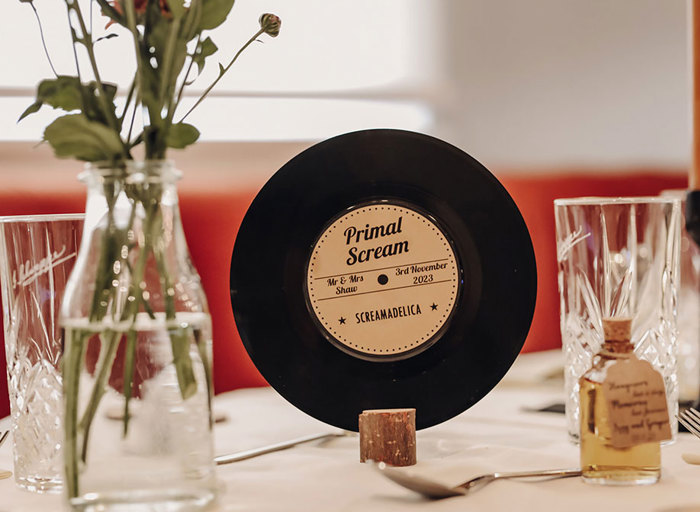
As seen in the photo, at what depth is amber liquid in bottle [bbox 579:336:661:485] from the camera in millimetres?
646

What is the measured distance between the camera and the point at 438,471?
700 millimetres

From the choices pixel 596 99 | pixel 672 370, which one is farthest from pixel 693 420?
pixel 596 99

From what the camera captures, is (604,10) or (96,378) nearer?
(96,378)

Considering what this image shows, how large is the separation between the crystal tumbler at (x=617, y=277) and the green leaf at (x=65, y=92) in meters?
0.46

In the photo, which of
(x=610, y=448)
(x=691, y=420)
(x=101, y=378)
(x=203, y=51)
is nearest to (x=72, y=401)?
(x=101, y=378)

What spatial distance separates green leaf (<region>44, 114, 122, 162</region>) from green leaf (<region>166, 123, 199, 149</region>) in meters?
0.04

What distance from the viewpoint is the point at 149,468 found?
1.83ft

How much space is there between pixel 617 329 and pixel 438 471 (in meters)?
0.20

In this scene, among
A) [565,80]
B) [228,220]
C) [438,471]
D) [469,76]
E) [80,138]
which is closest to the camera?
[80,138]

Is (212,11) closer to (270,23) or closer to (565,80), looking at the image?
(270,23)

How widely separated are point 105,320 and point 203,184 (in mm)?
748

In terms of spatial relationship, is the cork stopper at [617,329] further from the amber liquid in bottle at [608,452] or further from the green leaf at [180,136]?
the green leaf at [180,136]

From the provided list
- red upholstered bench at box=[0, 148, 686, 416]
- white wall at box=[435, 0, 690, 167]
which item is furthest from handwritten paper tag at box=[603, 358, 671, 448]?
white wall at box=[435, 0, 690, 167]

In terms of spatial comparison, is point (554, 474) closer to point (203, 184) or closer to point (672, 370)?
point (672, 370)
